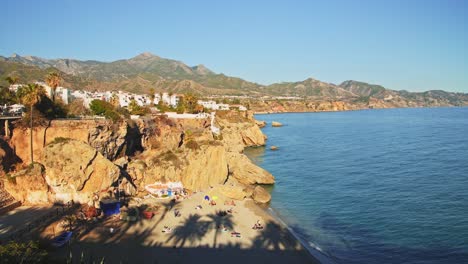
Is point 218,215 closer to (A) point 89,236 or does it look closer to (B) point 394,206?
(A) point 89,236

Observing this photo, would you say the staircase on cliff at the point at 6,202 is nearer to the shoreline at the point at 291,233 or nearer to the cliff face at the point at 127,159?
the cliff face at the point at 127,159

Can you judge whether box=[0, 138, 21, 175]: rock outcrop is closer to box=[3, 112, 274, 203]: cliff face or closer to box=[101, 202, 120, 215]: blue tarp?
box=[3, 112, 274, 203]: cliff face

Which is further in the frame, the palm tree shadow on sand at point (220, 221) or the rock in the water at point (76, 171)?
the rock in the water at point (76, 171)

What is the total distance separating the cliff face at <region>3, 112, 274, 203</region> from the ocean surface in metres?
7.41

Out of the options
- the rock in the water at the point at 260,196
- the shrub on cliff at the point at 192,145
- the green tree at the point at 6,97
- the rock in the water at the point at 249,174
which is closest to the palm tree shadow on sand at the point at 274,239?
the rock in the water at the point at 260,196

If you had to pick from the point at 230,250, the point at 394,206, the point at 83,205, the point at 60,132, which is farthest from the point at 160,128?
the point at 394,206

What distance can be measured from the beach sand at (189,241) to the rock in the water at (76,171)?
5052 millimetres

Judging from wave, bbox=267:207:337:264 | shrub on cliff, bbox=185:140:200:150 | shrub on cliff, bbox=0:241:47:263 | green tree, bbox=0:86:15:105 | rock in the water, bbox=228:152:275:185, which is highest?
green tree, bbox=0:86:15:105

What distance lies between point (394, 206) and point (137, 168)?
95.7ft

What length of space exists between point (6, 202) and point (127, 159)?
14105 mm

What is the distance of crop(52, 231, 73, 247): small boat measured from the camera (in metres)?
26.6

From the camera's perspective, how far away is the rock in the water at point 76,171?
35.1m

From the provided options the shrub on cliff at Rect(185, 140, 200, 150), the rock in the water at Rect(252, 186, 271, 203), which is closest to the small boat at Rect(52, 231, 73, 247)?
the rock in the water at Rect(252, 186, 271, 203)

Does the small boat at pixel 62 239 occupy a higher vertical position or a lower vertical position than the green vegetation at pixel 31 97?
lower
